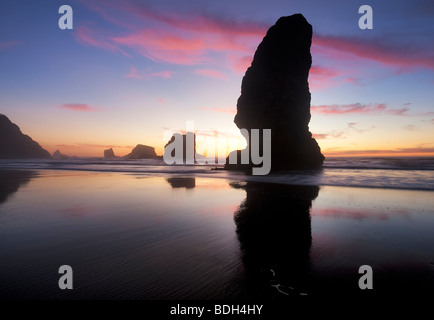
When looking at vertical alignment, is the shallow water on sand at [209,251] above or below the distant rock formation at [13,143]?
below

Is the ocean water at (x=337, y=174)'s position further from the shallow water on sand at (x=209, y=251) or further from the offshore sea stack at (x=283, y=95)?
the shallow water on sand at (x=209, y=251)

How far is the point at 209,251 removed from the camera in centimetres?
475

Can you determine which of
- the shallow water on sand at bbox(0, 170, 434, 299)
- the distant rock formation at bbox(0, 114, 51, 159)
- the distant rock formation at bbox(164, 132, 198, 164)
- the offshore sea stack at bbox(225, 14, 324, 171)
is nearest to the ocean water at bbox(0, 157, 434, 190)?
the offshore sea stack at bbox(225, 14, 324, 171)

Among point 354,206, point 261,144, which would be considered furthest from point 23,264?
point 261,144

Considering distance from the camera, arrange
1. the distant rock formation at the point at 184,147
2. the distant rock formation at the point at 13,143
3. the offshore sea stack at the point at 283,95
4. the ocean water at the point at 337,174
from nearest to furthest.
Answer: the ocean water at the point at 337,174 < the offshore sea stack at the point at 283,95 < the distant rock formation at the point at 184,147 < the distant rock formation at the point at 13,143

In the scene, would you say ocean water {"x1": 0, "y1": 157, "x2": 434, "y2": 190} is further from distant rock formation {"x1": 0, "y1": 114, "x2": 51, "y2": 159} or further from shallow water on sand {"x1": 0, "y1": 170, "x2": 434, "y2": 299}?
distant rock formation {"x1": 0, "y1": 114, "x2": 51, "y2": 159}

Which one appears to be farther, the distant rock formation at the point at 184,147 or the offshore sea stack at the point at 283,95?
the distant rock formation at the point at 184,147

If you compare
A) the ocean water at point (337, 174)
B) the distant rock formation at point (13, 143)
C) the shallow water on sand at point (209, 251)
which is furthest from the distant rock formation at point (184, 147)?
the distant rock formation at point (13, 143)

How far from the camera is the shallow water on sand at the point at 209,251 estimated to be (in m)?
3.37

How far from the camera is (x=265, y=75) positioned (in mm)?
42094

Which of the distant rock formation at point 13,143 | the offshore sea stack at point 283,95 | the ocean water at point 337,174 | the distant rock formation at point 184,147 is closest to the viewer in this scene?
the ocean water at point 337,174

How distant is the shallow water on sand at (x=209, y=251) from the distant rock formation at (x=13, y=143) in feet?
723
